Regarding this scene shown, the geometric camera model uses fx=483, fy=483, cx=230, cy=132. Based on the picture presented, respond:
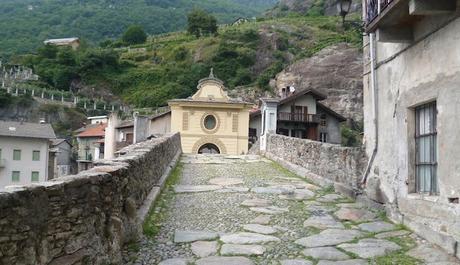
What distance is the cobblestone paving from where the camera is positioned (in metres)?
5.53

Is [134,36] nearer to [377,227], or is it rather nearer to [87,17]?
[87,17]

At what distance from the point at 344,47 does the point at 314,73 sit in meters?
8.80

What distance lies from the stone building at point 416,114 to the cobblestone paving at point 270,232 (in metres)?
0.39

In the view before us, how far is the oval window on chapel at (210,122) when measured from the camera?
3794 cm

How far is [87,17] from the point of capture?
453 feet

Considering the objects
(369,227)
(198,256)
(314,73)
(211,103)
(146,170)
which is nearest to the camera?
(198,256)

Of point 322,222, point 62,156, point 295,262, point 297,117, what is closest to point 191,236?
point 295,262

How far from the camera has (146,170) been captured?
836 centimetres

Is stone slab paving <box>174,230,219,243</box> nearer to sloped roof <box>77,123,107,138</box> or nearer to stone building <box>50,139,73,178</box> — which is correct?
stone building <box>50,139,73,178</box>

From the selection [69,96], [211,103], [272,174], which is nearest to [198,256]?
[272,174]

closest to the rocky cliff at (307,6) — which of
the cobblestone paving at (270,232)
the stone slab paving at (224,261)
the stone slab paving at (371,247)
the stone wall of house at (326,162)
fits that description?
the stone wall of house at (326,162)

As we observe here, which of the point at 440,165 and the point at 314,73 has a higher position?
the point at 314,73

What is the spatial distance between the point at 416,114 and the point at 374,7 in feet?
6.11

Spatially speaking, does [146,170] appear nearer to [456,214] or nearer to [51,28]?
[456,214]
